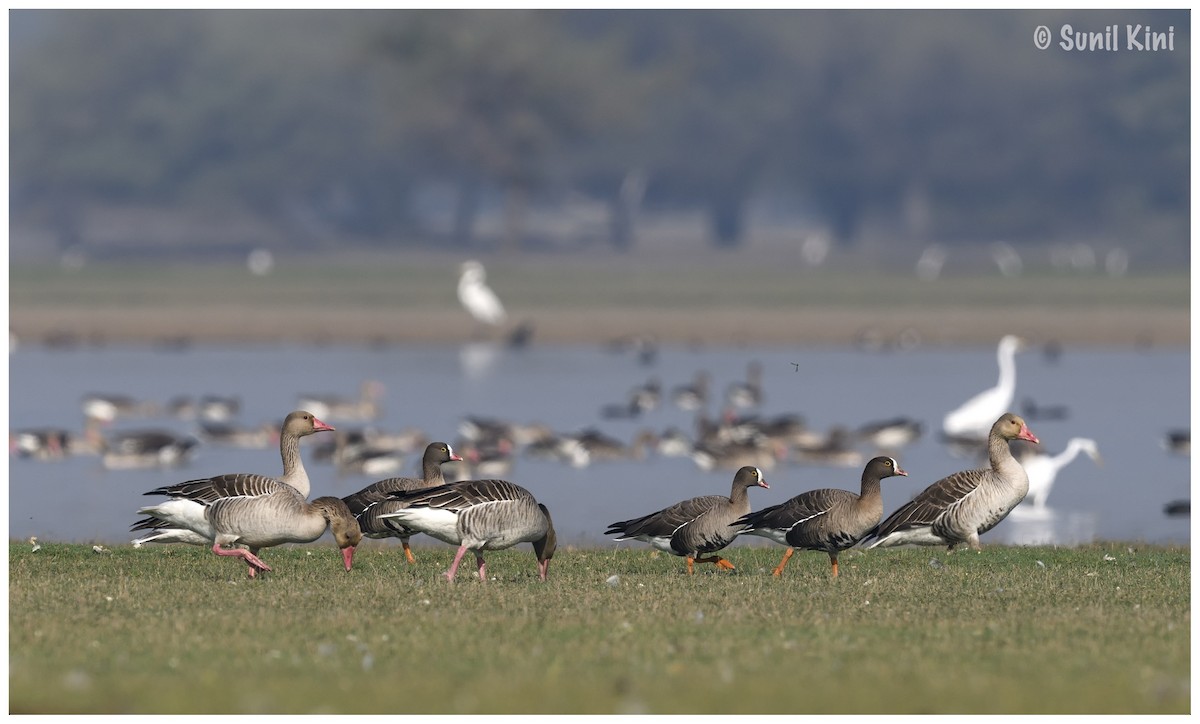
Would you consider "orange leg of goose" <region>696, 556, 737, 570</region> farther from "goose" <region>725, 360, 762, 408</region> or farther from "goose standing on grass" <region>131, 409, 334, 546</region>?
"goose" <region>725, 360, 762, 408</region>

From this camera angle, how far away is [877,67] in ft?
419

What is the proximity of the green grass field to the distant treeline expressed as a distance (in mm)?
98801

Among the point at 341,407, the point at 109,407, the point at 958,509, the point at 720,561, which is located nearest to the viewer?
the point at 720,561

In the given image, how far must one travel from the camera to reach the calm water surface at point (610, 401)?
26.0m

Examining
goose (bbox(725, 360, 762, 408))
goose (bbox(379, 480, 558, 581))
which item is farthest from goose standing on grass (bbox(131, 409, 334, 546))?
goose (bbox(725, 360, 762, 408))

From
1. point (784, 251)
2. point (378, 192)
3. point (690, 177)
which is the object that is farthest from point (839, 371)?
point (378, 192)

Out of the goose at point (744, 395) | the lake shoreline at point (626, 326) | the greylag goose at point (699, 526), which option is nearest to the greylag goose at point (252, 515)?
the greylag goose at point (699, 526)

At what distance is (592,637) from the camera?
38.7 ft

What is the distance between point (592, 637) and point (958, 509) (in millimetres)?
5791

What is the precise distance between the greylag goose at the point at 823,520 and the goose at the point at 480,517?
63.1 inches

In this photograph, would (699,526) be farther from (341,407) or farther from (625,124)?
(625,124)

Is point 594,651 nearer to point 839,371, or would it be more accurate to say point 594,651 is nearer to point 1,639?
point 1,639

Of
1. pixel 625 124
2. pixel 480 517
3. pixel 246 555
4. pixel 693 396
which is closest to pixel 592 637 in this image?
pixel 480 517

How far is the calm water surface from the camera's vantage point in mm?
26031
